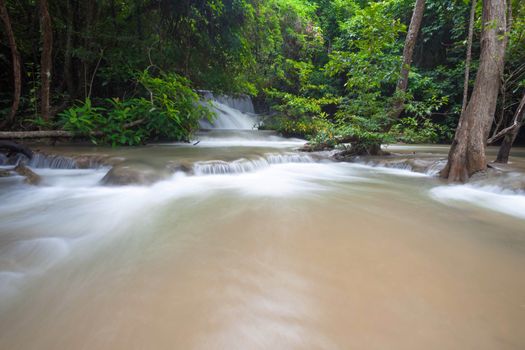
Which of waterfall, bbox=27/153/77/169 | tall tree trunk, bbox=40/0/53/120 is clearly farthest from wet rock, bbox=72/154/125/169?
tall tree trunk, bbox=40/0/53/120

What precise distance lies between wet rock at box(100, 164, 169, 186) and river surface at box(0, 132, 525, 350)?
308 millimetres

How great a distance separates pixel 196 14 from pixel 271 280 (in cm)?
825

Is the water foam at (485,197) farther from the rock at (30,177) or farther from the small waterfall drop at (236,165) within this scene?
the rock at (30,177)

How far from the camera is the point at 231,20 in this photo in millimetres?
7801

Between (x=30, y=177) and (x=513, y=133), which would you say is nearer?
(x=30, y=177)

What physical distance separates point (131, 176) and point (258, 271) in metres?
3.15

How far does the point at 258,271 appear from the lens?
1.80 metres

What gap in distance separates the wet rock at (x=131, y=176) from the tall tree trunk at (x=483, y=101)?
5218mm

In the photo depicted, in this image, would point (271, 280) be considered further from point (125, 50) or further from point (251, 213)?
point (125, 50)

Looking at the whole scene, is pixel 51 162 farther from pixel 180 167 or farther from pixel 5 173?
pixel 180 167

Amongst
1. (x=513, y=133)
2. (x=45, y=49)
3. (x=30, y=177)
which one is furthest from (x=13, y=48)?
(x=513, y=133)

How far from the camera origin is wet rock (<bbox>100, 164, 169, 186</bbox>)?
4.04 meters

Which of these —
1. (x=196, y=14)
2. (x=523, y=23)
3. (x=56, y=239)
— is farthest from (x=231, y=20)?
(x=56, y=239)

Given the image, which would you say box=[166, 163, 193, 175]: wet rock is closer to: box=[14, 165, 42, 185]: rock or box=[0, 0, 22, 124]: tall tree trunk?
box=[14, 165, 42, 185]: rock
